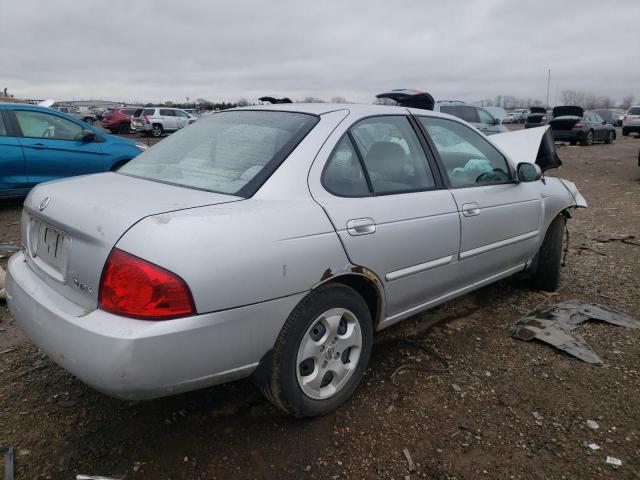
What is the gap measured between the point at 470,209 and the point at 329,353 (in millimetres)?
1369

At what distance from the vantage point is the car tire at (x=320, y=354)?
7.03ft

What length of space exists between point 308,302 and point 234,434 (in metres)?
0.77

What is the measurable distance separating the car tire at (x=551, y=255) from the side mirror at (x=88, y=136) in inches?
253

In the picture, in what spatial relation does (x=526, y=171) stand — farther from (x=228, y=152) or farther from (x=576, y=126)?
(x=576, y=126)

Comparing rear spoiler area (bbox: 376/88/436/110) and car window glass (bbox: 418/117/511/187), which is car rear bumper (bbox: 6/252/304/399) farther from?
rear spoiler area (bbox: 376/88/436/110)

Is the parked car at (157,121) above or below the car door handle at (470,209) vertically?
above

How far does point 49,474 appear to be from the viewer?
2.05 m

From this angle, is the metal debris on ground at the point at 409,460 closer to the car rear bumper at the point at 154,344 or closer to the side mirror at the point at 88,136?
the car rear bumper at the point at 154,344

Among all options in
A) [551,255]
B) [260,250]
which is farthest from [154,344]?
[551,255]

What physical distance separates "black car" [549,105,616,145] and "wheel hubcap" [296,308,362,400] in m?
20.4

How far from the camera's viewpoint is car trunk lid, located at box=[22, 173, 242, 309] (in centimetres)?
191

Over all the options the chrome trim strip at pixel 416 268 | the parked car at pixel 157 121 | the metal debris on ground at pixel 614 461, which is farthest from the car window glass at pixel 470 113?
the parked car at pixel 157 121

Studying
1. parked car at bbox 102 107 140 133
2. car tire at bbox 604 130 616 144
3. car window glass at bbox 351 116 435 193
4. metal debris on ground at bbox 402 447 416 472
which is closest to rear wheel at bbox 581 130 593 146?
car tire at bbox 604 130 616 144

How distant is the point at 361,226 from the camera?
2.38m
